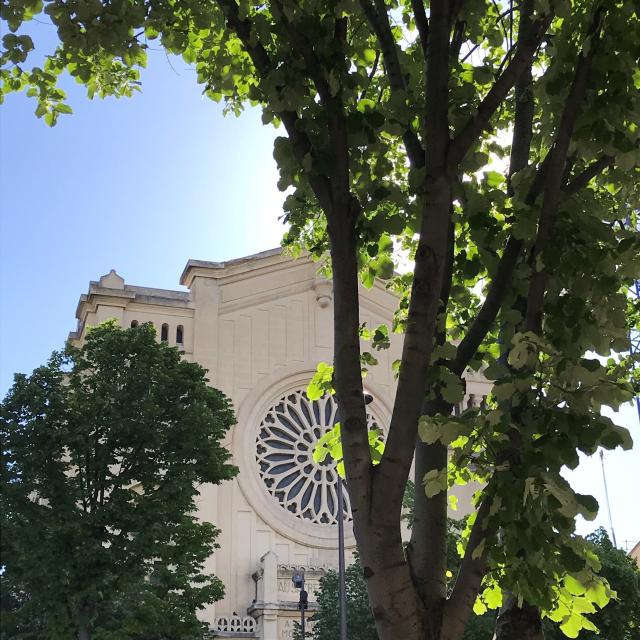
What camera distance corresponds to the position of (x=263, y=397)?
29.3 metres

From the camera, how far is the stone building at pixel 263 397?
26438 millimetres

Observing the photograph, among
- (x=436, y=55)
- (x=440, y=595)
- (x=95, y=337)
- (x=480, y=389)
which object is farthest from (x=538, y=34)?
(x=480, y=389)

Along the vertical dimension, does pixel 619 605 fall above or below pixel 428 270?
above

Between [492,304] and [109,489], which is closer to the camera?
[492,304]

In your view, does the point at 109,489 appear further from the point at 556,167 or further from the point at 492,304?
the point at 556,167

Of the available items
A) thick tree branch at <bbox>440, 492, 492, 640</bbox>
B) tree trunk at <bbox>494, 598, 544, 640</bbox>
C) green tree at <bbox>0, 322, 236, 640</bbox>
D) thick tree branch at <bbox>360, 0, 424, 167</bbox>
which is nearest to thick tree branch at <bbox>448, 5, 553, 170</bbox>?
thick tree branch at <bbox>360, 0, 424, 167</bbox>

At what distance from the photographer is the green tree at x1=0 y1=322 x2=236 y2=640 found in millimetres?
17281

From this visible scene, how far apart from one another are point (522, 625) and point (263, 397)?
2536 cm

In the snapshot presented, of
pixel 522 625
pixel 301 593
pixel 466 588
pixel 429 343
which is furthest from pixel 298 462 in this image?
pixel 429 343

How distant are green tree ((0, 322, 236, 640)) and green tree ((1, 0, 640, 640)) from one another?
1390 cm

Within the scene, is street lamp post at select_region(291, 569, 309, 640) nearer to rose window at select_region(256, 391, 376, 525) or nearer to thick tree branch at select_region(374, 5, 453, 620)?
rose window at select_region(256, 391, 376, 525)

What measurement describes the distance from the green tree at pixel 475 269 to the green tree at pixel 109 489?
1390 centimetres

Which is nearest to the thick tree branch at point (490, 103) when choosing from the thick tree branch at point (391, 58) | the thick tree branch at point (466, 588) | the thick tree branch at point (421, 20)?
the thick tree branch at point (391, 58)

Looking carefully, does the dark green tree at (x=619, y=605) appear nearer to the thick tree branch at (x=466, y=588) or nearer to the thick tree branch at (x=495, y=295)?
the thick tree branch at (x=495, y=295)
